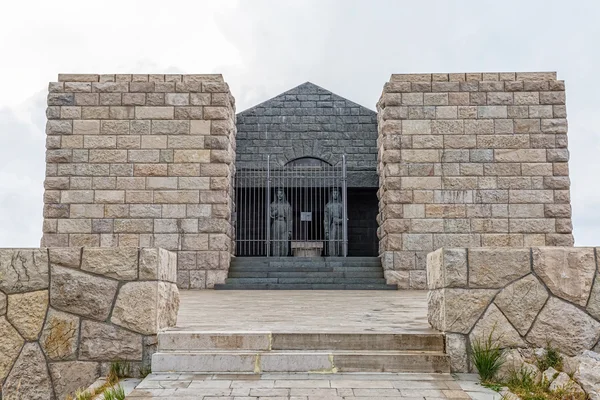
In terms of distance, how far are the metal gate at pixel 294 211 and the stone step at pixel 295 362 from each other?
9.43 metres

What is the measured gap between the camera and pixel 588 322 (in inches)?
185

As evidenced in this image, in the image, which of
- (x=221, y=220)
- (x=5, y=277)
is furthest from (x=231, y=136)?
(x=5, y=277)

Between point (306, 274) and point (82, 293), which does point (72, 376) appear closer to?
point (82, 293)

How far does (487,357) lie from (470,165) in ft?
29.2

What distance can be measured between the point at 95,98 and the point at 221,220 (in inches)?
151

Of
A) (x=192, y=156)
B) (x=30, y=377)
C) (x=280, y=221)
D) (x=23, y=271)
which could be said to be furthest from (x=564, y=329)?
(x=280, y=221)

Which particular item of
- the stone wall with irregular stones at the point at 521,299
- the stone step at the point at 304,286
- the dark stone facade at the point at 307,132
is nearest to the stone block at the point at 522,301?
the stone wall with irregular stones at the point at 521,299

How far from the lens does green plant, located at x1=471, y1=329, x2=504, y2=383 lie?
4531mm

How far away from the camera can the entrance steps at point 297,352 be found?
4.54 m

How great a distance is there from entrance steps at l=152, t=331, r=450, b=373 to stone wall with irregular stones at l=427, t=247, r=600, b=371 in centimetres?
27

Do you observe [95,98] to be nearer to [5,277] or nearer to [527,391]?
[5,277]

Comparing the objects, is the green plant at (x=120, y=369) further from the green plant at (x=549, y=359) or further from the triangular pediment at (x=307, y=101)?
the triangular pediment at (x=307, y=101)

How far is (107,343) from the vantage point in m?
4.78

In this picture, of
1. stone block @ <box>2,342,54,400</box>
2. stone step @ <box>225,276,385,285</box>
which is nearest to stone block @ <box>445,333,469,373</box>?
stone block @ <box>2,342,54,400</box>
